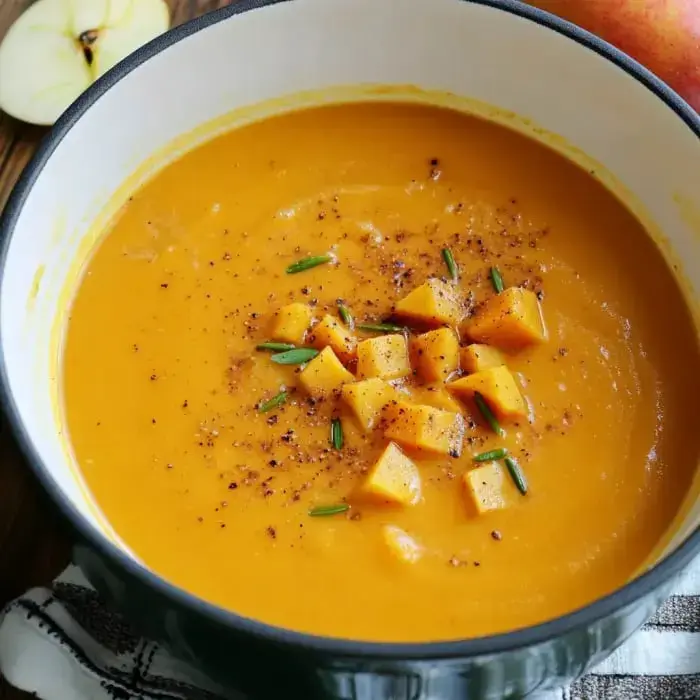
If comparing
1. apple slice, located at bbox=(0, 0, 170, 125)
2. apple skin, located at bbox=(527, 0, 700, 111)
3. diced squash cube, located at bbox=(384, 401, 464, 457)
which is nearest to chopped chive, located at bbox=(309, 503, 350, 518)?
diced squash cube, located at bbox=(384, 401, 464, 457)

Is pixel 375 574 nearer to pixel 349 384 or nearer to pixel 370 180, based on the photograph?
pixel 349 384

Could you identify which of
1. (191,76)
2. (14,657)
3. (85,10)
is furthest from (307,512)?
(85,10)

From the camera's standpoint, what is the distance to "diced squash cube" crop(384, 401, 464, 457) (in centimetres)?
147

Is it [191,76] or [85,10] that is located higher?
[85,10]

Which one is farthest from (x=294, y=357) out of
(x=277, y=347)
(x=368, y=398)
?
(x=368, y=398)

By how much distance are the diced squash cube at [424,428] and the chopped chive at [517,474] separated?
0.07m

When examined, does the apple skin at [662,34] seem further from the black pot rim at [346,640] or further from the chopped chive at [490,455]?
the black pot rim at [346,640]

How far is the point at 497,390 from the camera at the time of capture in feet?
4.93

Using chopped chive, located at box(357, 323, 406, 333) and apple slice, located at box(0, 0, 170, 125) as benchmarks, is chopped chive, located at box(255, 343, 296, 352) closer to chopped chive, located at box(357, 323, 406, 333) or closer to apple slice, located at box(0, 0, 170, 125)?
chopped chive, located at box(357, 323, 406, 333)

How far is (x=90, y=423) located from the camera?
1574 millimetres

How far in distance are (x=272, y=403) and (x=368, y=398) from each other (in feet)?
0.47

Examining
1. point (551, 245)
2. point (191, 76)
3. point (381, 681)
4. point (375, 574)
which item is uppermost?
point (191, 76)

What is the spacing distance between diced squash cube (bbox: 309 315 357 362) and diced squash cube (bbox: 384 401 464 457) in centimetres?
12

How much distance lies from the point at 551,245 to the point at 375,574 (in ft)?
2.19
